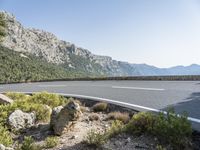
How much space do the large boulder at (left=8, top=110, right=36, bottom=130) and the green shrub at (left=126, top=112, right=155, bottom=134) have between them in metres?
3.48

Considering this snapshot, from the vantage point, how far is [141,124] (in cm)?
765

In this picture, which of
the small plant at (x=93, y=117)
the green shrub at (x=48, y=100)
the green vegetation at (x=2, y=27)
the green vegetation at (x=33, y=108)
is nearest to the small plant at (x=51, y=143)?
the green vegetation at (x=33, y=108)

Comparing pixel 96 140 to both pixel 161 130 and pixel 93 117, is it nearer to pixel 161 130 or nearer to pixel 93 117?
pixel 161 130

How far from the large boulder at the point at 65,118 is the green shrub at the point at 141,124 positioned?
1650 mm

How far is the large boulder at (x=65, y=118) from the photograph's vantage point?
8461 millimetres

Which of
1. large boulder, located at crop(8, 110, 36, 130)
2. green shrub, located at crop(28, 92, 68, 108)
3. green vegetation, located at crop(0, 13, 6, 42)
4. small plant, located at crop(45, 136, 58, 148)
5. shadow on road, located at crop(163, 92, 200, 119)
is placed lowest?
small plant, located at crop(45, 136, 58, 148)

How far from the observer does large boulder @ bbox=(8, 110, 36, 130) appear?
9453 millimetres

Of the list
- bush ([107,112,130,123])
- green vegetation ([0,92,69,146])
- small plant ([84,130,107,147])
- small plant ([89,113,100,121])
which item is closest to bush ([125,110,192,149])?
small plant ([84,130,107,147])

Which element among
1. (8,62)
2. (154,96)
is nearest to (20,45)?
(8,62)

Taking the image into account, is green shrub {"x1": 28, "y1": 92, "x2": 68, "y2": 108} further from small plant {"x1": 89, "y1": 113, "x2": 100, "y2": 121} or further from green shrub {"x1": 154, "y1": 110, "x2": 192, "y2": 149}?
green shrub {"x1": 154, "y1": 110, "x2": 192, "y2": 149}

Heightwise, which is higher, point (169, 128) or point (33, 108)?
point (169, 128)

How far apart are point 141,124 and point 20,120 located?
3.90 metres

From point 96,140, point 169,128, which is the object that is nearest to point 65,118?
point 96,140

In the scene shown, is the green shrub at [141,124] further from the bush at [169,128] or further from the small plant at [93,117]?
the small plant at [93,117]
